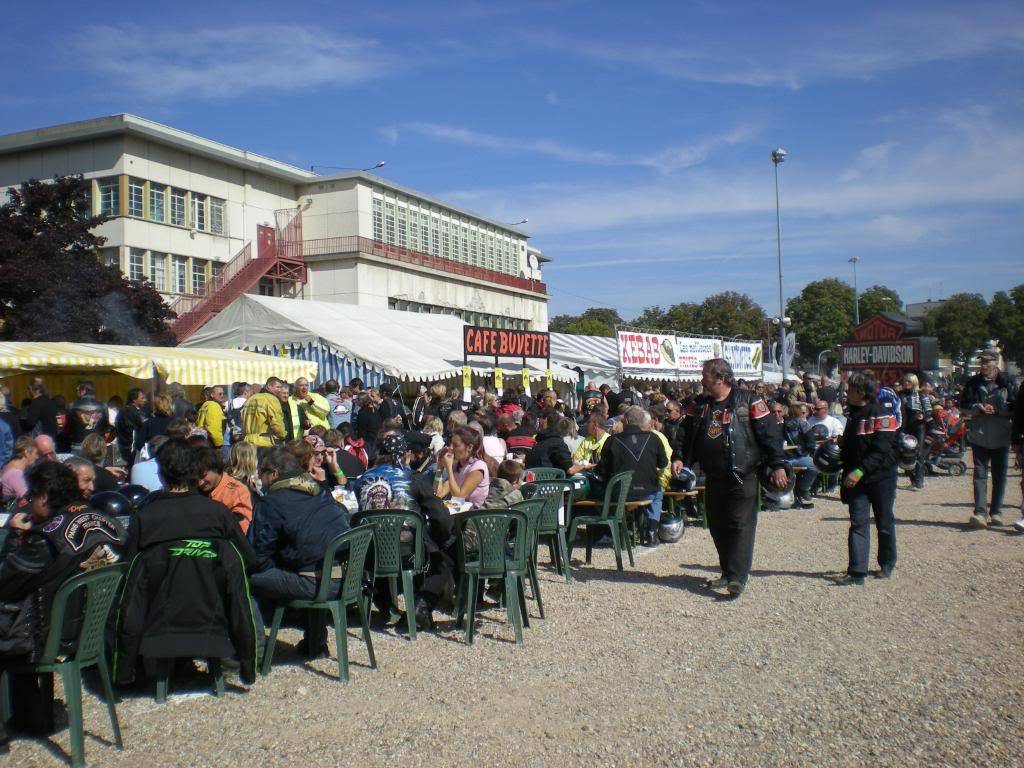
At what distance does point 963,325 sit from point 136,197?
56.5 metres

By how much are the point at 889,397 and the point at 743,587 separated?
196cm

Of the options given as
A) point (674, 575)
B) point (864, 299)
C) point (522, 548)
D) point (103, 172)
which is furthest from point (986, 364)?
point (864, 299)

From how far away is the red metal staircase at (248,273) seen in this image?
31609mm

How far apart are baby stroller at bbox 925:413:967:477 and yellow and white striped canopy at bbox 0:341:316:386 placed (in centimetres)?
1130

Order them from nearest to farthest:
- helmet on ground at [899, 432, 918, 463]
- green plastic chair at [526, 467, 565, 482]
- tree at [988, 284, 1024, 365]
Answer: helmet on ground at [899, 432, 918, 463] < green plastic chair at [526, 467, 565, 482] < tree at [988, 284, 1024, 365]

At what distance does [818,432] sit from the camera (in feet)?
39.6

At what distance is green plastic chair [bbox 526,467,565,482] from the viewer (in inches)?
339

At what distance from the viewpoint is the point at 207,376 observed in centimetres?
1493

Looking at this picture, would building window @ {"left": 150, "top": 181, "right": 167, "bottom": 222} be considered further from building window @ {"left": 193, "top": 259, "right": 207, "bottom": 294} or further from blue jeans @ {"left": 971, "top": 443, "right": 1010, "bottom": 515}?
blue jeans @ {"left": 971, "top": 443, "right": 1010, "bottom": 515}

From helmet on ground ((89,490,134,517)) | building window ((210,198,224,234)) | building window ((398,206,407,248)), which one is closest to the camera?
helmet on ground ((89,490,134,517))

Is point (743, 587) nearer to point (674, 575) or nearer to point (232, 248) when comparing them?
point (674, 575)

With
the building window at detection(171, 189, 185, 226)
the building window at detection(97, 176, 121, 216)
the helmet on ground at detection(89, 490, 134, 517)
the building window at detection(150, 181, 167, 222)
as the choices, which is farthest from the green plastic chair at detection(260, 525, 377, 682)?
the building window at detection(171, 189, 185, 226)

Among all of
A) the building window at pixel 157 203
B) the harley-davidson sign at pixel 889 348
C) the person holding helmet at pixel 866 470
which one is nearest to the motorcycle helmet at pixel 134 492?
the person holding helmet at pixel 866 470

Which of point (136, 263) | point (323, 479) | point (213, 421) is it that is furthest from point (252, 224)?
point (323, 479)
